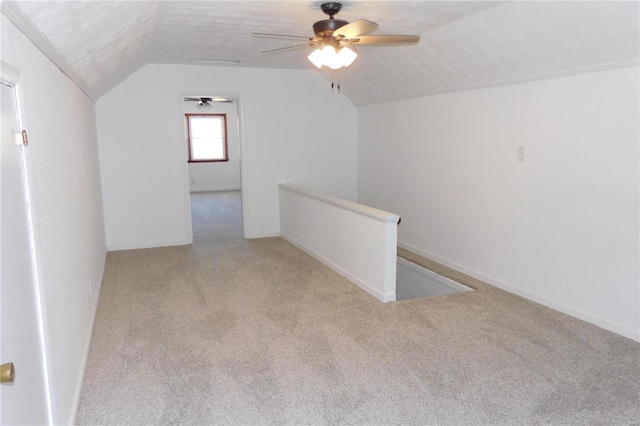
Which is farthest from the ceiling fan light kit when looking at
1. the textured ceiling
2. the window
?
the window

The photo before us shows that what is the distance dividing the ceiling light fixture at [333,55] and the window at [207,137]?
8602 millimetres

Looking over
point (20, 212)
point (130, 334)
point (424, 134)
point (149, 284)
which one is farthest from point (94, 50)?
point (424, 134)

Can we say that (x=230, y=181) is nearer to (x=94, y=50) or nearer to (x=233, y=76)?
(x=233, y=76)

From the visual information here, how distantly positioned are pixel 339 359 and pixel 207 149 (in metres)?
9.55

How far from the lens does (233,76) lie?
6.07 metres

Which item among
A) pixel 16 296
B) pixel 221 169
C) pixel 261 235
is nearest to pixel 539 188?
pixel 16 296

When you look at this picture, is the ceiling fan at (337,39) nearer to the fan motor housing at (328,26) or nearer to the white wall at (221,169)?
the fan motor housing at (328,26)

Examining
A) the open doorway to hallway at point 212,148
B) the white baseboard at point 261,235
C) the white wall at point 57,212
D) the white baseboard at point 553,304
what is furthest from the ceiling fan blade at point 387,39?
the open doorway to hallway at point 212,148

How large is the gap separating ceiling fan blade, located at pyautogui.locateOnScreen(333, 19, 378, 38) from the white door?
187cm

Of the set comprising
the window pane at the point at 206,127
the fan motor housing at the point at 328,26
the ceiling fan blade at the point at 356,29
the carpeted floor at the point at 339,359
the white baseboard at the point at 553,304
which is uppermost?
the fan motor housing at the point at 328,26

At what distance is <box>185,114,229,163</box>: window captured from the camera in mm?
11391

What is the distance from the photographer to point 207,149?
11672 millimetres

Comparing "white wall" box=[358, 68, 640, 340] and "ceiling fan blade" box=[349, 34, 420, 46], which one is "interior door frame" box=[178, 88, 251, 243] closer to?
"white wall" box=[358, 68, 640, 340]

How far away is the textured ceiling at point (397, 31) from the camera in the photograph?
2412 mm
